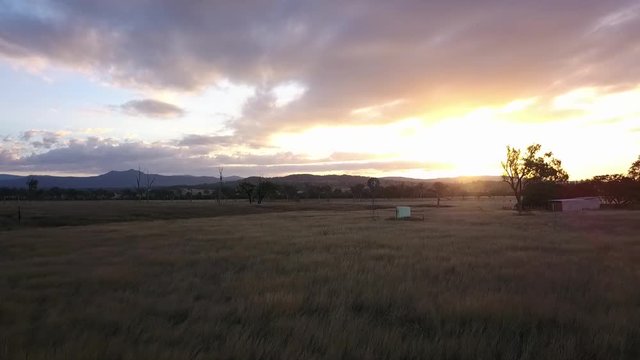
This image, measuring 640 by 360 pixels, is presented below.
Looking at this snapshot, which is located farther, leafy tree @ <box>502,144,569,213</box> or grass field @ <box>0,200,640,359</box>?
leafy tree @ <box>502,144,569,213</box>

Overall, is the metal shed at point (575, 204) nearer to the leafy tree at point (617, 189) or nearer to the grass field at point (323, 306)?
the leafy tree at point (617, 189)

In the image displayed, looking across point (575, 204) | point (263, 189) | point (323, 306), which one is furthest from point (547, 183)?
point (323, 306)

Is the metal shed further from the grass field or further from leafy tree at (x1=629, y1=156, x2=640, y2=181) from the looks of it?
the grass field

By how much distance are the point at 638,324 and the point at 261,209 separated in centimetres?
8455

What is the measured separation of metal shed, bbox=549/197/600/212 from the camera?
79375 millimetres

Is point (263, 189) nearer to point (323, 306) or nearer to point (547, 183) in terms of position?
point (547, 183)

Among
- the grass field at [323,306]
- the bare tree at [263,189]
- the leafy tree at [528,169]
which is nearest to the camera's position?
the grass field at [323,306]

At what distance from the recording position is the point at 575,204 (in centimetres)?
8006

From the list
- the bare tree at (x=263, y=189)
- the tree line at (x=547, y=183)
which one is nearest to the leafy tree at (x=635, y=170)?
the tree line at (x=547, y=183)

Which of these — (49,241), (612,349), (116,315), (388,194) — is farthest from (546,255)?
(388,194)

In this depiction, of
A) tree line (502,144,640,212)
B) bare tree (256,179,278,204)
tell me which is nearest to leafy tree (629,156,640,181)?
tree line (502,144,640,212)

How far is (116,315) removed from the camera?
9.37 m

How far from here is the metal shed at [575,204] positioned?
79.4 meters

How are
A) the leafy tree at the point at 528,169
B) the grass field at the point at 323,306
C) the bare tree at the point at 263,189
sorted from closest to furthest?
the grass field at the point at 323,306, the leafy tree at the point at 528,169, the bare tree at the point at 263,189
